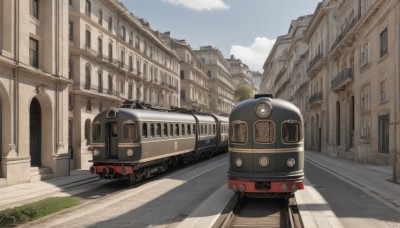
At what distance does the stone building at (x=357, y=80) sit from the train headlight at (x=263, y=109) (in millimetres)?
8696

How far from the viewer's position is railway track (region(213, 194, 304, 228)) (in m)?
9.80

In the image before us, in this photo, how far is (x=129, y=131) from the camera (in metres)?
16.9

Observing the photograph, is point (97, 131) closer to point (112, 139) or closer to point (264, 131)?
point (112, 139)

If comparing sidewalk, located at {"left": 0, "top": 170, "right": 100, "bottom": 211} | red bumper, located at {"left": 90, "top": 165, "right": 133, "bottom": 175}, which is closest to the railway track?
red bumper, located at {"left": 90, "top": 165, "right": 133, "bottom": 175}

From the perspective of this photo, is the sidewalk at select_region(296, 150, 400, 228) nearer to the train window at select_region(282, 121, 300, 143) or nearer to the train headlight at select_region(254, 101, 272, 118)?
the train window at select_region(282, 121, 300, 143)

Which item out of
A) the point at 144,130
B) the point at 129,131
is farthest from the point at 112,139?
the point at 144,130

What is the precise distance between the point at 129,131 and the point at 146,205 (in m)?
5.18

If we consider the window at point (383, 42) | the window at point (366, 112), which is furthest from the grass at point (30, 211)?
the window at point (366, 112)

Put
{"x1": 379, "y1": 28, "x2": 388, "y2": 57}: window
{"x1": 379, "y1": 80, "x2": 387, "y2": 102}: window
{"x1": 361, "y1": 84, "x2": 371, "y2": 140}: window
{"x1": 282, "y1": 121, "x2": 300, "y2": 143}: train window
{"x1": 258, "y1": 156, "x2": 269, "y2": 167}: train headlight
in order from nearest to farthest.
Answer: {"x1": 258, "y1": 156, "x2": 269, "y2": 167}: train headlight → {"x1": 282, "y1": 121, "x2": 300, "y2": 143}: train window → {"x1": 379, "y1": 28, "x2": 388, "y2": 57}: window → {"x1": 379, "y1": 80, "x2": 387, "y2": 102}: window → {"x1": 361, "y1": 84, "x2": 371, "y2": 140}: window

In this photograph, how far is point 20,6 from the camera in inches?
717

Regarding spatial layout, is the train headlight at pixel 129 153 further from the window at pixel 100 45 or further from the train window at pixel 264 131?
the window at pixel 100 45

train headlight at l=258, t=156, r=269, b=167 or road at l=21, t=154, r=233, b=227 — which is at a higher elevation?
train headlight at l=258, t=156, r=269, b=167

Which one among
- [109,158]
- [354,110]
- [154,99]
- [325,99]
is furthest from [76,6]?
[325,99]

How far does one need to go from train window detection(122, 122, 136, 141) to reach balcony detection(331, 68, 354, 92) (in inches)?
826
